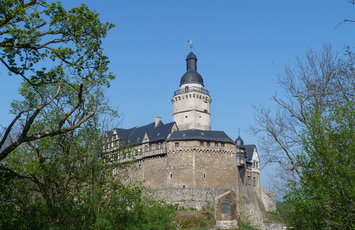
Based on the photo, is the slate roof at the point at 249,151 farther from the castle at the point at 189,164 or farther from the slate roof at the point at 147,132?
the slate roof at the point at 147,132

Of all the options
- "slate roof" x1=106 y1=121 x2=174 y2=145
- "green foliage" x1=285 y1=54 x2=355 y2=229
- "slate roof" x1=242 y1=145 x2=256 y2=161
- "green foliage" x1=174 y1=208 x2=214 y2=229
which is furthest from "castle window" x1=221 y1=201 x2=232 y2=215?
"green foliage" x1=285 y1=54 x2=355 y2=229

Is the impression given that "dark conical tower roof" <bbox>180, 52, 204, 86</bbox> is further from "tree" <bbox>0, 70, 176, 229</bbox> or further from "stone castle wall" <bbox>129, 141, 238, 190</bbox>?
"tree" <bbox>0, 70, 176, 229</bbox>

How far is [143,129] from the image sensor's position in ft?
190

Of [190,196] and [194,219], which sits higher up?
[190,196]

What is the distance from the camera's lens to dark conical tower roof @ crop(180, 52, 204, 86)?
62.1 m

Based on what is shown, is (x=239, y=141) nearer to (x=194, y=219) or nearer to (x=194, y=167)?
(x=194, y=167)

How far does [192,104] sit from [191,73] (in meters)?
5.51

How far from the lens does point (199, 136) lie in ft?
169

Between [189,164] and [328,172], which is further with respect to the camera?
[189,164]


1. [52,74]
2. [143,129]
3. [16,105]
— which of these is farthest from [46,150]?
[143,129]

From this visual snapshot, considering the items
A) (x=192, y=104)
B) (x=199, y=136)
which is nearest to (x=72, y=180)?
(x=199, y=136)

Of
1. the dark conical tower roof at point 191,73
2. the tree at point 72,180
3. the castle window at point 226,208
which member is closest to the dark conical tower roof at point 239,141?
the dark conical tower roof at point 191,73

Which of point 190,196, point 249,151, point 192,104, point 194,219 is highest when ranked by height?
point 192,104

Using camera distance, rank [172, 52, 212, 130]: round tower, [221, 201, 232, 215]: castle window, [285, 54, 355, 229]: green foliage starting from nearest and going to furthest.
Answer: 1. [285, 54, 355, 229]: green foliage
2. [221, 201, 232, 215]: castle window
3. [172, 52, 212, 130]: round tower
